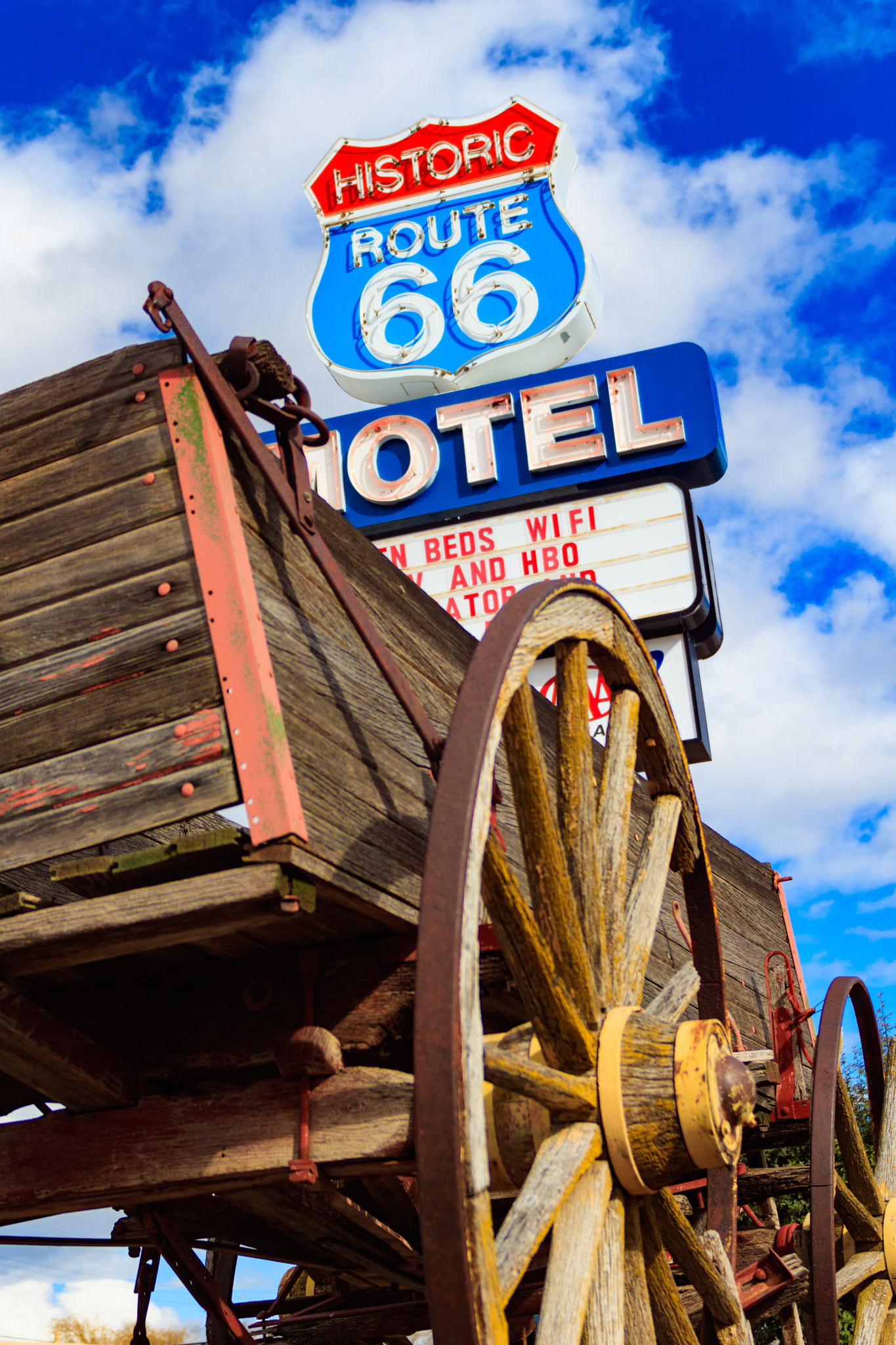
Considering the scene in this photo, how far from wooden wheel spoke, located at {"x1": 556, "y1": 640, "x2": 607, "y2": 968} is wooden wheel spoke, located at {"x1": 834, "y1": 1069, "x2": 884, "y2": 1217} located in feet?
8.74

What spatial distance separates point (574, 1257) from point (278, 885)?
1.00 m

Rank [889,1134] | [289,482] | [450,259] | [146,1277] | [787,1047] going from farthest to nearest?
[450,259] < [787,1047] < [889,1134] < [146,1277] < [289,482]

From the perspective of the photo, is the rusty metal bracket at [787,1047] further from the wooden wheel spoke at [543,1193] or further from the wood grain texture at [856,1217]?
the wooden wheel spoke at [543,1193]

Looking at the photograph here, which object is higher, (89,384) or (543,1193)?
(89,384)

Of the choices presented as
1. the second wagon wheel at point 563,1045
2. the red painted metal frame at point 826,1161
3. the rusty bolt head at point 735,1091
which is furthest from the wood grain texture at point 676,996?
the red painted metal frame at point 826,1161

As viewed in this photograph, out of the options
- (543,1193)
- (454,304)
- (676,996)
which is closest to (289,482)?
(543,1193)

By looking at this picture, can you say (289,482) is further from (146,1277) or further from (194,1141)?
(146,1277)

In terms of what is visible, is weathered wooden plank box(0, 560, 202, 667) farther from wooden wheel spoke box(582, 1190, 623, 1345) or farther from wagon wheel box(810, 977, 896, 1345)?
wagon wheel box(810, 977, 896, 1345)

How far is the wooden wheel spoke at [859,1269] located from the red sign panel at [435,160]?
992 cm

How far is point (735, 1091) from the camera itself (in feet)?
9.29

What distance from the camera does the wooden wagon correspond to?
240cm

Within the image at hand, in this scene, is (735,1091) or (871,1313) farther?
(871,1313)

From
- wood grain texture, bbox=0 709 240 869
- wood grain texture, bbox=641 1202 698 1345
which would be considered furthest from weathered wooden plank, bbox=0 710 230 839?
wood grain texture, bbox=641 1202 698 1345

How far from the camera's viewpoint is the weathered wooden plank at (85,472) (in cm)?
279
